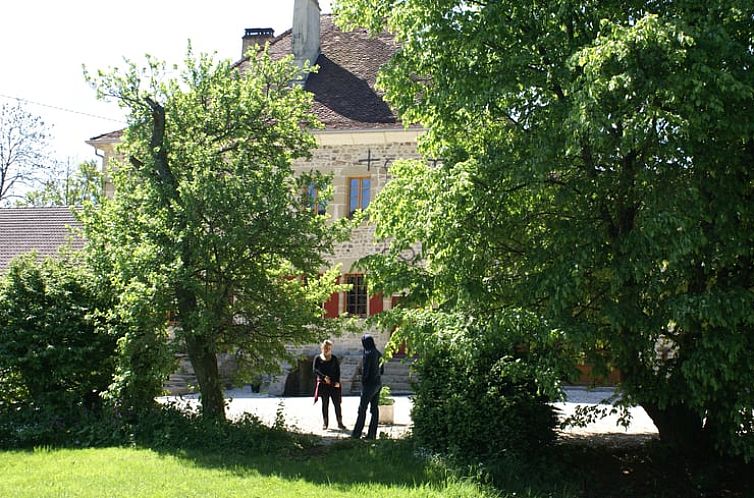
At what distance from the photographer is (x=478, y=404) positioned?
Result: 8125 mm

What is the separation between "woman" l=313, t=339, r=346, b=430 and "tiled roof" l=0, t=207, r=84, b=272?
9297 mm

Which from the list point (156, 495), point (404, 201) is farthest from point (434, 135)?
point (156, 495)

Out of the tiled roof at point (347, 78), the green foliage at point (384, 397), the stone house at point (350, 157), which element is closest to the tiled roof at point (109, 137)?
the stone house at point (350, 157)

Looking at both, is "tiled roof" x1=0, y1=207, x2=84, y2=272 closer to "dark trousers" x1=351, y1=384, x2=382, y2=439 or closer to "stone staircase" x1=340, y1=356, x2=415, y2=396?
"stone staircase" x1=340, y1=356, x2=415, y2=396

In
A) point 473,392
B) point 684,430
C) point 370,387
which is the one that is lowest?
point 684,430

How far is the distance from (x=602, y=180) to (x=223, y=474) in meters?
4.76

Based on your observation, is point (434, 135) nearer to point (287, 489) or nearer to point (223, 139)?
point (223, 139)

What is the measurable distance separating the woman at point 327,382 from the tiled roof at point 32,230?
30.5 ft

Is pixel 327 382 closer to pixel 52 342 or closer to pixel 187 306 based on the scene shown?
pixel 187 306

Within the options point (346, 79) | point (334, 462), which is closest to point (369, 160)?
point (346, 79)

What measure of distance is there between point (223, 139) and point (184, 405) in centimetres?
370

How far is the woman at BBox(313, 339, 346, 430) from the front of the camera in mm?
11133

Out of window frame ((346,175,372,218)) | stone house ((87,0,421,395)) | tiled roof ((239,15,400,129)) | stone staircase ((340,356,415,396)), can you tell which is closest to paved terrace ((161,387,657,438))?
stone staircase ((340,356,415,396))

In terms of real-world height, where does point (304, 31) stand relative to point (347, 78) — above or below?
above
